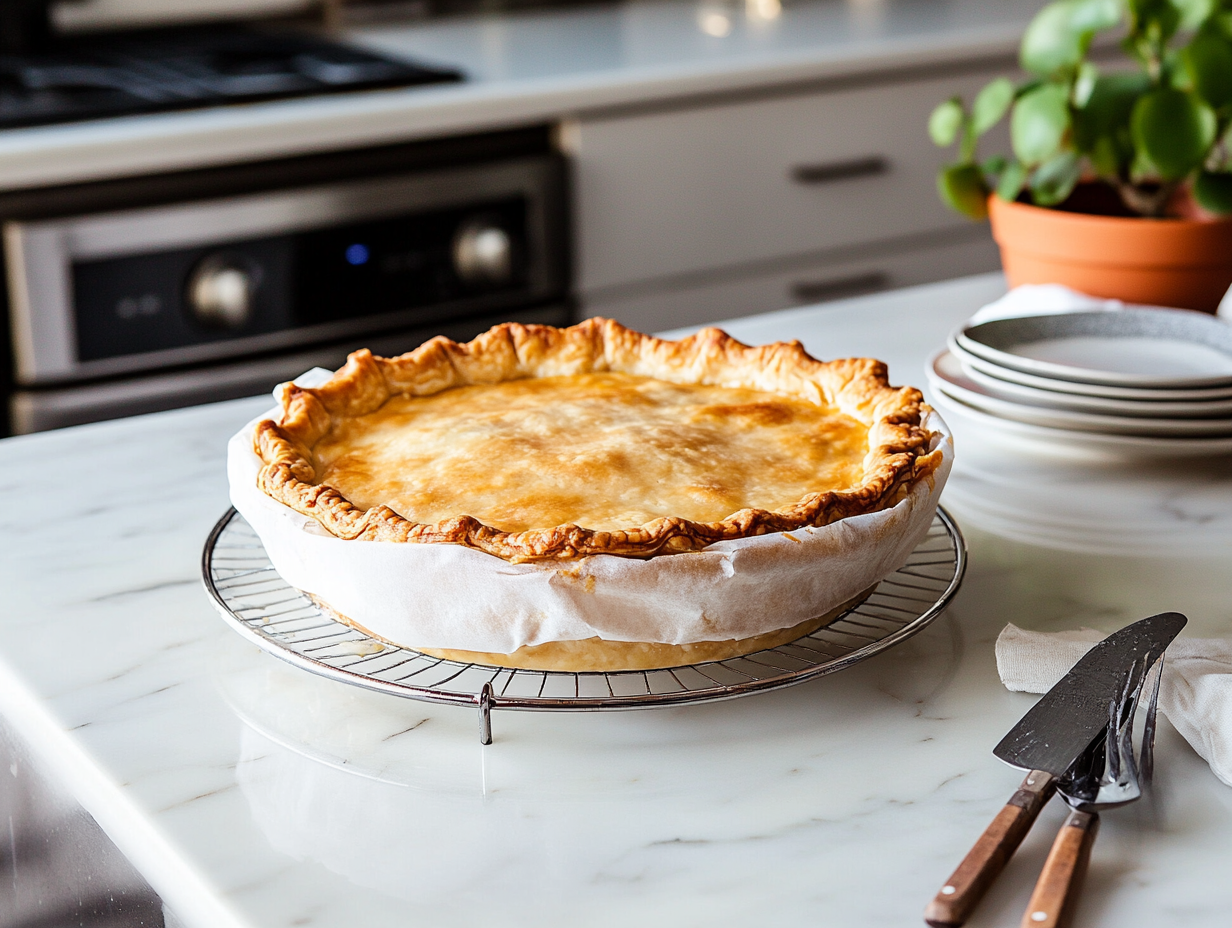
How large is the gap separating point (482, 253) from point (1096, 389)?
4.52ft

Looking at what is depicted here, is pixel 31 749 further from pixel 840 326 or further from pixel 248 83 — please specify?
pixel 248 83

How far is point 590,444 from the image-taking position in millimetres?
952

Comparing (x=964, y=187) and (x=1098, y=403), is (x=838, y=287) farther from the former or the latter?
(x=1098, y=403)

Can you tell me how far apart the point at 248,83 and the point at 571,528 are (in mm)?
1669

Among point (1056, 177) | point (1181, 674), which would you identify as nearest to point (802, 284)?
point (1056, 177)

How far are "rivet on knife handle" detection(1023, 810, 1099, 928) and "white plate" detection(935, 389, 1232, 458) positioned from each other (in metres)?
0.51

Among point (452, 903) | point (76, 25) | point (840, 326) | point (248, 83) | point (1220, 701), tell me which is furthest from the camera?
point (76, 25)

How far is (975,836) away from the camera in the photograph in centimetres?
69

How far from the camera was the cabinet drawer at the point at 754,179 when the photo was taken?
7.94ft

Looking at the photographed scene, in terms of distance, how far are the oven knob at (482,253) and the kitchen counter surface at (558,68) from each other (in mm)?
168

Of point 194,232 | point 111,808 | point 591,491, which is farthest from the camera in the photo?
point 194,232

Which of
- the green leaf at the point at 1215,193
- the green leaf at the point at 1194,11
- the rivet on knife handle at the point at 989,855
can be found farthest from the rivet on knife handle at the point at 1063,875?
the green leaf at the point at 1194,11

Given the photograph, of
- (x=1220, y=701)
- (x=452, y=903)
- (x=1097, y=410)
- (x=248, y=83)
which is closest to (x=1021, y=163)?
(x=1097, y=410)

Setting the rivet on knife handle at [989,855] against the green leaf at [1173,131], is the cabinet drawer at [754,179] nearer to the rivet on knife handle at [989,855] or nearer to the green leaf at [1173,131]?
the green leaf at [1173,131]
